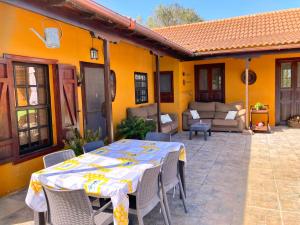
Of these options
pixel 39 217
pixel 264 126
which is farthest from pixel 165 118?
pixel 39 217

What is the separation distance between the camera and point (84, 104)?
17.7ft

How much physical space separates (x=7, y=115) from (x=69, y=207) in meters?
2.34

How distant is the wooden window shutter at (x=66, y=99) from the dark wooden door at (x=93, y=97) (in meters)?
0.46

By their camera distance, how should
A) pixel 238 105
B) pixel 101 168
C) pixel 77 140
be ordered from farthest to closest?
pixel 238 105
pixel 77 140
pixel 101 168

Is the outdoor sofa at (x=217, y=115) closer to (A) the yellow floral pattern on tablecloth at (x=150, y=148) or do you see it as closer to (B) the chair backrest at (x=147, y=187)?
(A) the yellow floral pattern on tablecloth at (x=150, y=148)

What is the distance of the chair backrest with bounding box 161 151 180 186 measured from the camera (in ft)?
8.60

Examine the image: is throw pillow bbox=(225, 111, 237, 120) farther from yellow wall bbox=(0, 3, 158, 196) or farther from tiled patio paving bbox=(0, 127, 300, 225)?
yellow wall bbox=(0, 3, 158, 196)

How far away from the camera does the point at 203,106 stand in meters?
8.84

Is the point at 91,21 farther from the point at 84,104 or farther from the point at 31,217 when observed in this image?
the point at 31,217

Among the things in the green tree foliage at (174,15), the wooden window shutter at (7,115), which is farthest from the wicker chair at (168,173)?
the green tree foliage at (174,15)

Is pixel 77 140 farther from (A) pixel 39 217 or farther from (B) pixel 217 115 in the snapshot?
(B) pixel 217 115

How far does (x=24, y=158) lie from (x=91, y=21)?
7.84ft

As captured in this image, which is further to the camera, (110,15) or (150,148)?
(110,15)

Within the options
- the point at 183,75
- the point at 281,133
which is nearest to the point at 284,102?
the point at 281,133
